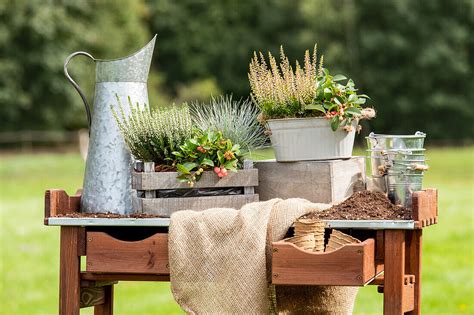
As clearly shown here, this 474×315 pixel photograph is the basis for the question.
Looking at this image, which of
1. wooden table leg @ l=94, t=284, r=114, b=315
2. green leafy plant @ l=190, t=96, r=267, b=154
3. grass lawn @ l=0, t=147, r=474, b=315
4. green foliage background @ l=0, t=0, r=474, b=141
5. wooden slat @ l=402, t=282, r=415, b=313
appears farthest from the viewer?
green foliage background @ l=0, t=0, r=474, b=141

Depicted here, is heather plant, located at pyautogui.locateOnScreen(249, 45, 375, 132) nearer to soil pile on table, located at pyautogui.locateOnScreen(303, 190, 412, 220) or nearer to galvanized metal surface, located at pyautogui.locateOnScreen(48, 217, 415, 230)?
soil pile on table, located at pyautogui.locateOnScreen(303, 190, 412, 220)

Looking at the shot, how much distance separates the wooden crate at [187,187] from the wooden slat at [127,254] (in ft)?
0.44

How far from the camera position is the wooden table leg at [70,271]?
343cm

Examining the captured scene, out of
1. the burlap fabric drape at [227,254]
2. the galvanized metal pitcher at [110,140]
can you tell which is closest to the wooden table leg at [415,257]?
the burlap fabric drape at [227,254]

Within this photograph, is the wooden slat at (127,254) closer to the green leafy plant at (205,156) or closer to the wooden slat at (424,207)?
the green leafy plant at (205,156)

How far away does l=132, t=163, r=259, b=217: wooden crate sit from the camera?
3400 mm

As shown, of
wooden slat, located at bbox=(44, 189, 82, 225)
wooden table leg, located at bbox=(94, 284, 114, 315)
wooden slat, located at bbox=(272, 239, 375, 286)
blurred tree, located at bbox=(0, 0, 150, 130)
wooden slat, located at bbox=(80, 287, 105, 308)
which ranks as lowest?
wooden table leg, located at bbox=(94, 284, 114, 315)

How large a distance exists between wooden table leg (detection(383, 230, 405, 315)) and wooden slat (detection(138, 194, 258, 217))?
0.52 metres

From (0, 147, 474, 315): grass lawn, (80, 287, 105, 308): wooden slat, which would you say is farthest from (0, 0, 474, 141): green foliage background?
(80, 287, 105, 308): wooden slat

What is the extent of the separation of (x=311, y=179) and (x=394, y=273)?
1.52ft

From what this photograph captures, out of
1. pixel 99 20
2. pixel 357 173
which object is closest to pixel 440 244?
pixel 357 173

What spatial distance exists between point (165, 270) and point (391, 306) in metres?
0.75

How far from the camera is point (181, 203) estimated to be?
3.41 meters

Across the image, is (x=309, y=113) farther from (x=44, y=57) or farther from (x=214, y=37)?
(x=214, y=37)
